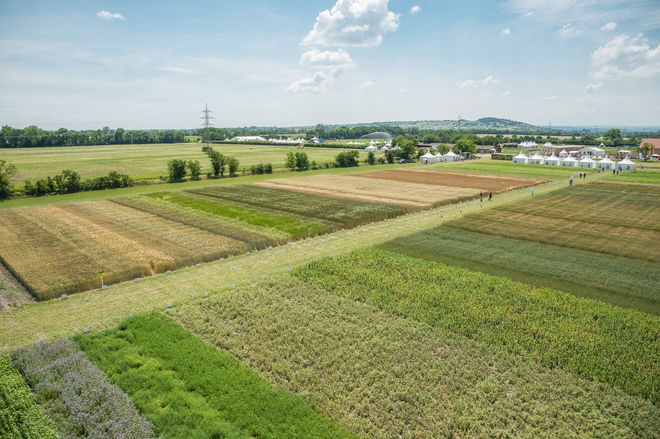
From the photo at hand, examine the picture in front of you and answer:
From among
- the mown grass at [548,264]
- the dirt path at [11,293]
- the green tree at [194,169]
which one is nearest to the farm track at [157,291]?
the dirt path at [11,293]

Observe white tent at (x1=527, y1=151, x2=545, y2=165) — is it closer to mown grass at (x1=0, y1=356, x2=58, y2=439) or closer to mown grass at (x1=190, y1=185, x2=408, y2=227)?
mown grass at (x1=190, y1=185, x2=408, y2=227)

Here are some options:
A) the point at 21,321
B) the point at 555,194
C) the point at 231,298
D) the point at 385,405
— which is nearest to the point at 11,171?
the point at 21,321

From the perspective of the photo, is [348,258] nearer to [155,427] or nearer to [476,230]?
[476,230]

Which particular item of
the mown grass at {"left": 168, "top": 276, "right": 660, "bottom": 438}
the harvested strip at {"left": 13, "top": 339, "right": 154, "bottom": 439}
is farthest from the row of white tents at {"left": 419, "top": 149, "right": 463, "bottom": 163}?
the harvested strip at {"left": 13, "top": 339, "right": 154, "bottom": 439}

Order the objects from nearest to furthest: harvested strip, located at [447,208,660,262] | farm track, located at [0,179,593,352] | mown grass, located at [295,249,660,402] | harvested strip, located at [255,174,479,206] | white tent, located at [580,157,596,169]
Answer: mown grass, located at [295,249,660,402] < farm track, located at [0,179,593,352] < harvested strip, located at [447,208,660,262] < harvested strip, located at [255,174,479,206] < white tent, located at [580,157,596,169]

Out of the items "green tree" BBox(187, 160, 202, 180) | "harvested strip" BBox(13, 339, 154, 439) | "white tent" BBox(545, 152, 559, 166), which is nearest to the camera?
"harvested strip" BBox(13, 339, 154, 439)

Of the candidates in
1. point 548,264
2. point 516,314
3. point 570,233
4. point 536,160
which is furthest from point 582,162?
point 516,314

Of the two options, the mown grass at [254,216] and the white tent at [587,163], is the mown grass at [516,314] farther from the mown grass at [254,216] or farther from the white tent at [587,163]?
the white tent at [587,163]

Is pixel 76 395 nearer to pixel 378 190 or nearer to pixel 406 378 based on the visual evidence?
pixel 406 378
